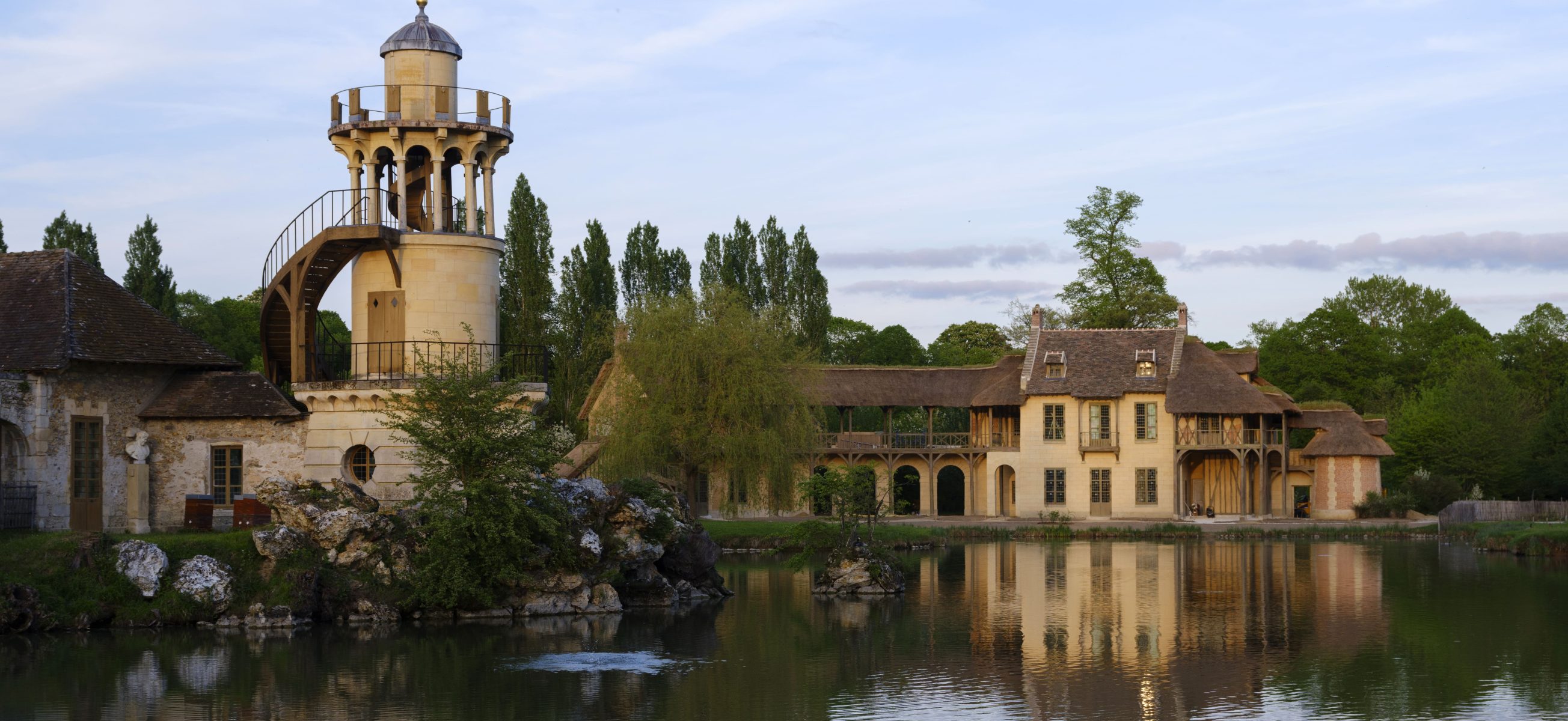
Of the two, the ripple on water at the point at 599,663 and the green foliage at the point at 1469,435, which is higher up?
the green foliage at the point at 1469,435

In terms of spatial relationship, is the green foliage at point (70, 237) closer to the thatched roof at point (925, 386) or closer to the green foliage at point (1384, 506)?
the thatched roof at point (925, 386)

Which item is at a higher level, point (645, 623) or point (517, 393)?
point (517, 393)

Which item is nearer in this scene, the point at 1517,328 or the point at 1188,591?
the point at 1188,591

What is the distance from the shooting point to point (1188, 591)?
96.4 feet

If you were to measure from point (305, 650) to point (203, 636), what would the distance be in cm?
237

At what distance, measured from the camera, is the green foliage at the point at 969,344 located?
254ft

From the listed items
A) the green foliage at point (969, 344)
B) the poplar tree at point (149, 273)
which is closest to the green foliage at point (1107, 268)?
the green foliage at point (969, 344)

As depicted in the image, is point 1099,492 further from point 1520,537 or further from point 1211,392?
point 1520,537

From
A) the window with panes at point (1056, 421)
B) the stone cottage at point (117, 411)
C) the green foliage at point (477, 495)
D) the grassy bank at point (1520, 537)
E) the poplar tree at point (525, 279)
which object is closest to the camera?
the green foliage at point (477, 495)

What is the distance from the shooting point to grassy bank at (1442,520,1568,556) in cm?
3988

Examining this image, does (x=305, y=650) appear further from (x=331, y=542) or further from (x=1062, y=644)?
(x=1062, y=644)

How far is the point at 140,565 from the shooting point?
78.6ft

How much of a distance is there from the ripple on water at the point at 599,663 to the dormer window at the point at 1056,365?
3656cm

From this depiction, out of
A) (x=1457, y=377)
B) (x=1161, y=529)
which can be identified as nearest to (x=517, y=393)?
(x=1161, y=529)
